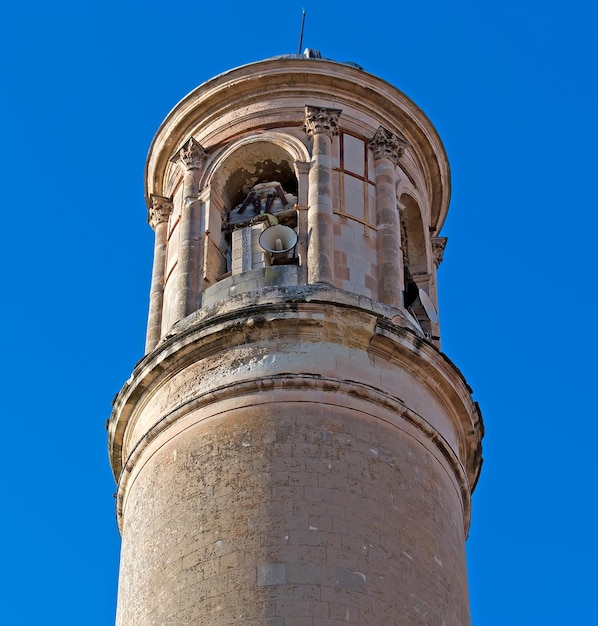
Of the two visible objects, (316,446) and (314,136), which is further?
(314,136)

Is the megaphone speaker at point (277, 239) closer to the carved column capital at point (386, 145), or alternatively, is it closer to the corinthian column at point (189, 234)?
the corinthian column at point (189, 234)

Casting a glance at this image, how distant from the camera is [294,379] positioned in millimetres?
20453

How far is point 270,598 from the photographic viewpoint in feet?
59.4

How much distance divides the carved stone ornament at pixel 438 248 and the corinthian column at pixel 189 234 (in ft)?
13.8

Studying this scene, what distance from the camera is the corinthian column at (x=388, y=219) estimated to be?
75.2 ft

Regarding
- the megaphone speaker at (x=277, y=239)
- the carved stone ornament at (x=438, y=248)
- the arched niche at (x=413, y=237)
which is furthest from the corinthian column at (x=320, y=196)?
the carved stone ornament at (x=438, y=248)

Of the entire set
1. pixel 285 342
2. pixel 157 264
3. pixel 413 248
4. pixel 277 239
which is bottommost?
pixel 285 342

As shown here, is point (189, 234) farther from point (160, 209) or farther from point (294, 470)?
point (294, 470)

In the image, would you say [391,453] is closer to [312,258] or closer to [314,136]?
[312,258]

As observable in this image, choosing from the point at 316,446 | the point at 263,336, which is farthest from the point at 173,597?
the point at 263,336

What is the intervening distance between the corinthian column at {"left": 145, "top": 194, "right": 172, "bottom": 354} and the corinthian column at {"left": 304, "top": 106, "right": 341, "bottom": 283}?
2761 millimetres

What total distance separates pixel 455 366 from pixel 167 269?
525 cm

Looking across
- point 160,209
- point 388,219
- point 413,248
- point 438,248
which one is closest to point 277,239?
point 388,219

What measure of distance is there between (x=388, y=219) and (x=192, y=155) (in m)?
3.45
